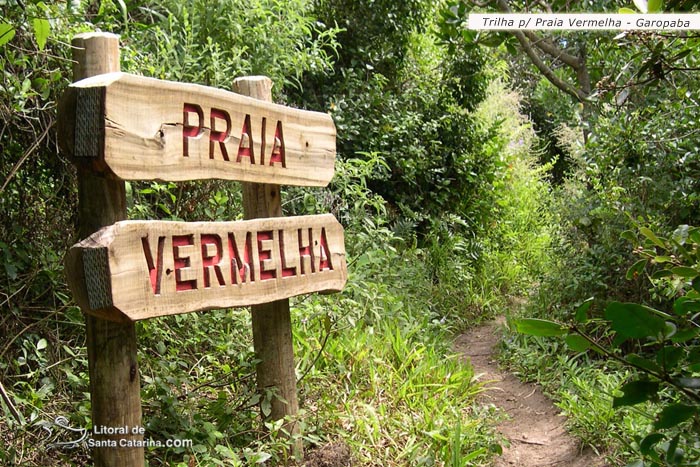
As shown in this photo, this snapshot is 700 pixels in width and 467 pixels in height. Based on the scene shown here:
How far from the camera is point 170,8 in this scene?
4238 millimetres

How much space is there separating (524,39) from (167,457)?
4.20 m

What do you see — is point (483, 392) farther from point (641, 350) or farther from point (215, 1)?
point (215, 1)

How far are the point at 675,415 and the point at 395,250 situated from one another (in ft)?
12.9

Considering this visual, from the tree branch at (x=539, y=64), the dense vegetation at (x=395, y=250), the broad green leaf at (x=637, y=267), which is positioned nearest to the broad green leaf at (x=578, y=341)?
the dense vegetation at (x=395, y=250)

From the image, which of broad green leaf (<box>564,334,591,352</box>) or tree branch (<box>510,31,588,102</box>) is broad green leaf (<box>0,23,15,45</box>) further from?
tree branch (<box>510,31,588,102</box>)

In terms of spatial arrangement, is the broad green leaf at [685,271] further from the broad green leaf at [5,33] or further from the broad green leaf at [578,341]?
the broad green leaf at [5,33]

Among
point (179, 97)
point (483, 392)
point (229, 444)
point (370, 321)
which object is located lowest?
point (483, 392)

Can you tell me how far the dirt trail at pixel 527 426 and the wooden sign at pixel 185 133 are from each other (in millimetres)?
2007

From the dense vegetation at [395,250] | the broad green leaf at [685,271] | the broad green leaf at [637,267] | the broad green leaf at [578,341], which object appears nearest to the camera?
the broad green leaf at [578,341]

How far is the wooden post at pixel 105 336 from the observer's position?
83.7 inches

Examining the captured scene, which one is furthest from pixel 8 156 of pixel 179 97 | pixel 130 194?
pixel 179 97

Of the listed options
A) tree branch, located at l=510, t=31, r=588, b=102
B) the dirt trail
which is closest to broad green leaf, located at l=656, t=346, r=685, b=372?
the dirt trail

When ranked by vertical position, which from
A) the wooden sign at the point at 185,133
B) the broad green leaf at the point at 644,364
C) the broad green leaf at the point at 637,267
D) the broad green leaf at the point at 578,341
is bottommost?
the broad green leaf at the point at 644,364

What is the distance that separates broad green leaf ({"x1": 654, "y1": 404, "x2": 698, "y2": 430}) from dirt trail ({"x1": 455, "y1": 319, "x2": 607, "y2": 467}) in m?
2.83
